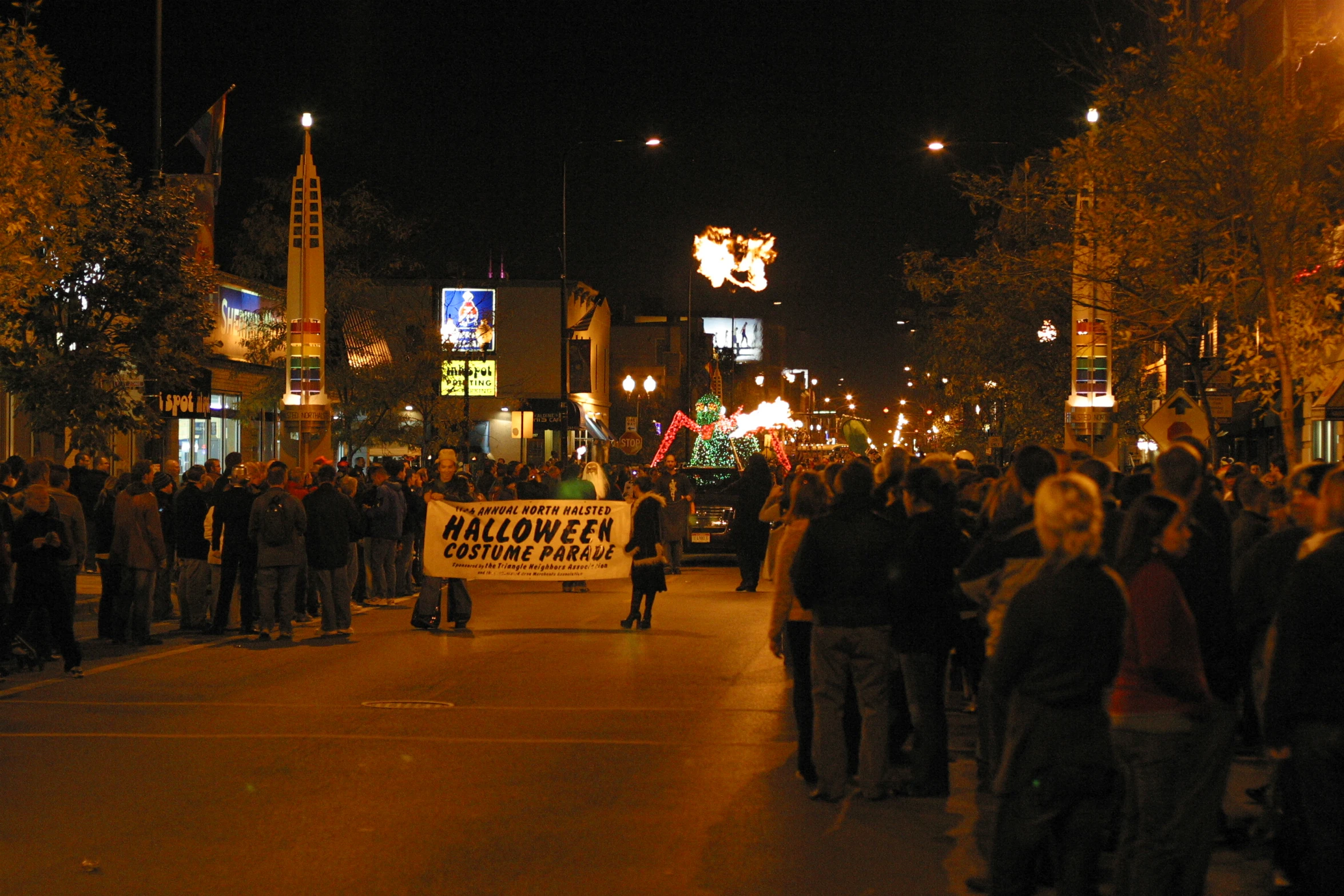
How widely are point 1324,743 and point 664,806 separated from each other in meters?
3.73

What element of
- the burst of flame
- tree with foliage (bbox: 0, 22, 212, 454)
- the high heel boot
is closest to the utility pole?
tree with foliage (bbox: 0, 22, 212, 454)

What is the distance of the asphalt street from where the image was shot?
21.9ft

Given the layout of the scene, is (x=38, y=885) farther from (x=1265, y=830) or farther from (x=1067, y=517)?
(x=1265, y=830)

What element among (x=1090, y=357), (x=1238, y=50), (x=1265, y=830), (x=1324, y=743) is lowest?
(x=1265, y=830)

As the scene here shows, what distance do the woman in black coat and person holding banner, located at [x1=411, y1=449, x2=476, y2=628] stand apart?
13.5 ft

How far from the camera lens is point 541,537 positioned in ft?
56.0

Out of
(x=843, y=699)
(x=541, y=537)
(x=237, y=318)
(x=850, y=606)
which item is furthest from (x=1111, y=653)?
(x=237, y=318)

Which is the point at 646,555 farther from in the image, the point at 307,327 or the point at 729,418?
the point at 729,418

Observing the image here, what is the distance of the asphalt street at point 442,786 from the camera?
262 inches

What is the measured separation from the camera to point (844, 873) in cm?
668

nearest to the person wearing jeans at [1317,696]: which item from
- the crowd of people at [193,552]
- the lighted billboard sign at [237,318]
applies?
the crowd of people at [193,552]

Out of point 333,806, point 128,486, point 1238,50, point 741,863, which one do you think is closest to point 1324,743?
point 741,863

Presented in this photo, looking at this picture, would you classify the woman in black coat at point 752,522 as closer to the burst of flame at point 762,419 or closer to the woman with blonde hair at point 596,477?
the woman with blonde hair at point 596,477

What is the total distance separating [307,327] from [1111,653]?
68.9ft
